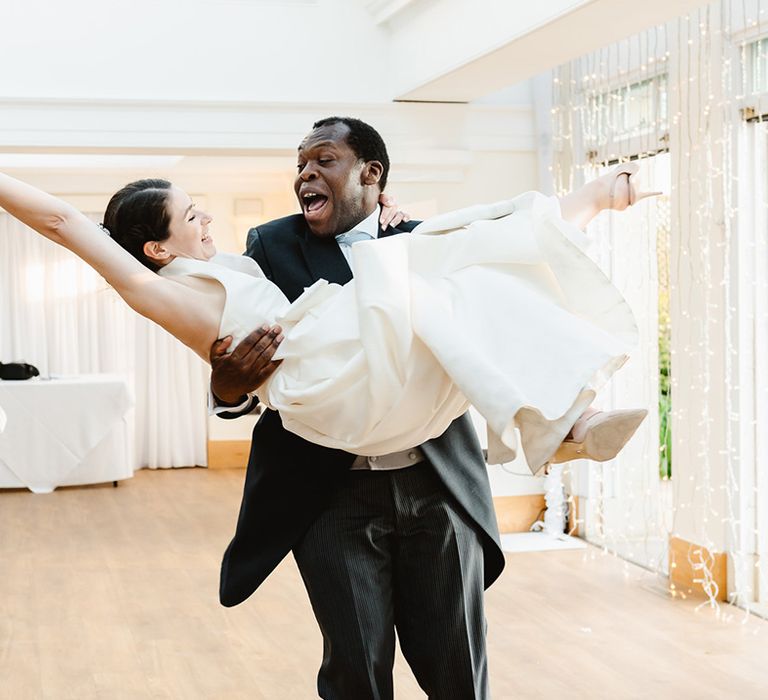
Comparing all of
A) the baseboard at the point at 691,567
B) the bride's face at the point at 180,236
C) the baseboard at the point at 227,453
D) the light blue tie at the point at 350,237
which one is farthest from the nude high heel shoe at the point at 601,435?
the baseboard at the point at 227,453

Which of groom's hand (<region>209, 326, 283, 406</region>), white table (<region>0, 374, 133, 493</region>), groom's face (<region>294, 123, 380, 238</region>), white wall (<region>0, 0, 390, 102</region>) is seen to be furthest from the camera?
white table (<region>0, 374, 133, 493</region>)

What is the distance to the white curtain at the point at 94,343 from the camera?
9680 mm

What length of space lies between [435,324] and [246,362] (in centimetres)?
37

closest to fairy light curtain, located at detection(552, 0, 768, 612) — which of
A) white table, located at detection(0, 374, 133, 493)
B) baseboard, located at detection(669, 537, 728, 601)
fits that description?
baseboard, located at detection(669, 537, 728, 601)

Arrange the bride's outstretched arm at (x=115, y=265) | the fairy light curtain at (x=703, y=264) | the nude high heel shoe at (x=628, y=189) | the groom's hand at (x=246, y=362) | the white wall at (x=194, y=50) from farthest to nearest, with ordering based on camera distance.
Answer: the white wall at (x=194, y=50), the fairy light curtain at (x=703, y=264), the nude high heel shoe at (x=628, y=189), the groom's hand at (x=246, y=362), the bride's outstretched arm at (x=115, y=265)

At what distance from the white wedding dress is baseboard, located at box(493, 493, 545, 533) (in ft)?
Result: 13.6

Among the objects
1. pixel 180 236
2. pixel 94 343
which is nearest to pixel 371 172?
pixel 180 236

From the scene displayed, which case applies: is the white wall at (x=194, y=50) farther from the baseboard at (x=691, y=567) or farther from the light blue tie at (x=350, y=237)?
the light blue tie at (x=350, y=237)

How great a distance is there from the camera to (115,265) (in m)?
1.97

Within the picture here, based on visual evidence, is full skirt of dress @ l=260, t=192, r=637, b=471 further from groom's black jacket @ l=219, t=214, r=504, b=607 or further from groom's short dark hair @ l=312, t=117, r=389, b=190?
A: groom's short dark hair @ l=312, t=117, r=389, b=190

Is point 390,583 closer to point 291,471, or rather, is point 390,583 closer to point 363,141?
point 291,471

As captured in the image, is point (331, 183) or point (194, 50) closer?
point (331, 183)

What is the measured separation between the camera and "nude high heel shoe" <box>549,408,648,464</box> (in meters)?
1.72

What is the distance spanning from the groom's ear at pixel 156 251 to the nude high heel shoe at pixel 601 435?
909 mm
